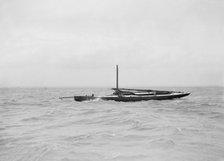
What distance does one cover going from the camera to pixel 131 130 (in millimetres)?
19797

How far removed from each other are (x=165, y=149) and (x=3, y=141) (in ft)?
32.1

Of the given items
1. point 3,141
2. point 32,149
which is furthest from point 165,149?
point 3,141

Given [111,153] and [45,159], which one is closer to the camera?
[45,159]

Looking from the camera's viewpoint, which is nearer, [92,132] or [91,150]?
[91,150]

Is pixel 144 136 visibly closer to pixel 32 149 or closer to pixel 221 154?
pixel 221 154

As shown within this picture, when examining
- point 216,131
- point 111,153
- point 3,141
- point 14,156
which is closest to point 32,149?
point 14,156

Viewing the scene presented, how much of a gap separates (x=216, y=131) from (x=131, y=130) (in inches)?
251

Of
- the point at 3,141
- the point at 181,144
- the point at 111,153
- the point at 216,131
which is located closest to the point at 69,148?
the point at 111,153

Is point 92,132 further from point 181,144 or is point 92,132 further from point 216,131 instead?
point 216,131

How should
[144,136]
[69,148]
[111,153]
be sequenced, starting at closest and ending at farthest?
[111,153]
[69,148]
[144,136]

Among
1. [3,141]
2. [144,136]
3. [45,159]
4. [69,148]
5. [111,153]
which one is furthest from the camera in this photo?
[144,136]

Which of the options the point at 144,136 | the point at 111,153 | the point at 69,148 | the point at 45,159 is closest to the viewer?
the point at 45,159

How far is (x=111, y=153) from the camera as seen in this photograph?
1327cm

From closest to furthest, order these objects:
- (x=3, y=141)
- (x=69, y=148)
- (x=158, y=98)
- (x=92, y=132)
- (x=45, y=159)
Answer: (x=45, y=159)
(x=69, y=148)
(x=3, y=141)
(x=92, y=132)
(x=158, y=98)
